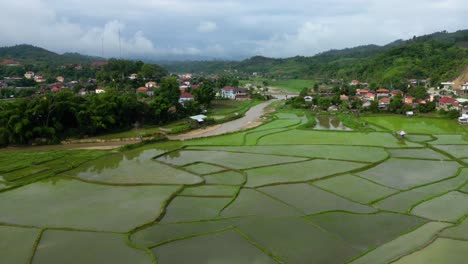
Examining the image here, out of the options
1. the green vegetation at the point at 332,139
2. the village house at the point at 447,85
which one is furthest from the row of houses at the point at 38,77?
the village house at the point at 447,85

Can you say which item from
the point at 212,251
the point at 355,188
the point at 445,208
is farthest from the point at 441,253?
the point at 212,251

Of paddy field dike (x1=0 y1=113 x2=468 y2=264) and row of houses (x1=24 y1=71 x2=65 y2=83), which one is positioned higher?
row of houses (x1=24 y1=71 x2=65 y2=83)

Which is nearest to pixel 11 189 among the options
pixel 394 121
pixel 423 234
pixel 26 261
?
pixel 26 261

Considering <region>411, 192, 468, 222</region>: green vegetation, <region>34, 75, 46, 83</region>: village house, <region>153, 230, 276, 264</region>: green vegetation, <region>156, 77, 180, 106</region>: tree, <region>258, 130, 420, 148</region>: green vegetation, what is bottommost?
<region>153, 230, 276, 264</region>: green vegetation

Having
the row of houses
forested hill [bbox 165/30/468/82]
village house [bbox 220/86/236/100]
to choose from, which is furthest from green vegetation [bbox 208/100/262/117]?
forested hill [bbox 165/30/468/82]

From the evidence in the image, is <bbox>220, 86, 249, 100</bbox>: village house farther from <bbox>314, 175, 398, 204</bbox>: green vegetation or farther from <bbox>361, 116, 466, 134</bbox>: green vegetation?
<bbox>314, 175, 398, 204</bbox>: green vegetation

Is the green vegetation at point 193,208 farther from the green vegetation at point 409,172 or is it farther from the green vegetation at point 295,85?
the green vegetation at point 295,85

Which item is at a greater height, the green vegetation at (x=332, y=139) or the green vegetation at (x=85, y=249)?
the green vegetation at (x=332, y=139)
